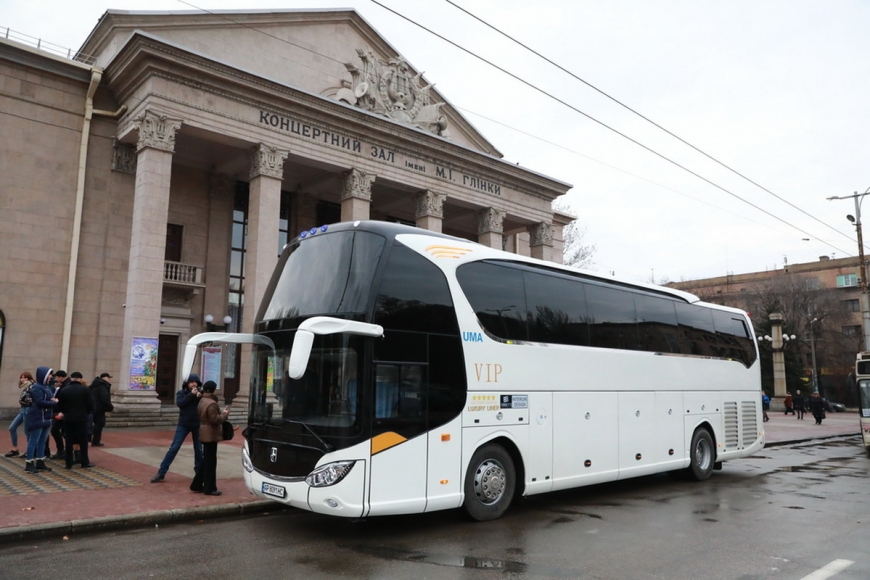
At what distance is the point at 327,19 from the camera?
27.2 meters

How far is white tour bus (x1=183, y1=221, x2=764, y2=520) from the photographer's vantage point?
288 inches

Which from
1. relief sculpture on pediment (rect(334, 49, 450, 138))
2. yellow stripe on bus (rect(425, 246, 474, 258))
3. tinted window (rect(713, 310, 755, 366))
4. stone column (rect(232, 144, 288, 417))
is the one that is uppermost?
relief sculpture on pediment (rect(334, 49, 450, 138))

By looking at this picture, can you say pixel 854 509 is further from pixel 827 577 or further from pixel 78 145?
pixel 78 145

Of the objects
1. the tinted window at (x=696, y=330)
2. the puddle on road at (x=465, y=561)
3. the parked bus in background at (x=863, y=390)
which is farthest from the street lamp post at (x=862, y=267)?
the puddle on road at (x=465, y=561)

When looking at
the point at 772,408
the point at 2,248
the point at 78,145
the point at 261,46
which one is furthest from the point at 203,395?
the point at 772,408

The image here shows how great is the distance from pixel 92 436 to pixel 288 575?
10.5 meters

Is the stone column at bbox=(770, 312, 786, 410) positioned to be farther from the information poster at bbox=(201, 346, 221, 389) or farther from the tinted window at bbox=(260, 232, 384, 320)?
the tinted window at bbox=(260, 232, 384, 320)

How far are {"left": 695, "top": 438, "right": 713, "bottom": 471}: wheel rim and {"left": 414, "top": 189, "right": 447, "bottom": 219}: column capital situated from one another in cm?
1671

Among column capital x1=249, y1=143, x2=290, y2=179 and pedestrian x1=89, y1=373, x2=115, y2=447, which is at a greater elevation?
column capital x1=249, y1=143, x2=290, y2=179

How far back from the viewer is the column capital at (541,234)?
32688 mm

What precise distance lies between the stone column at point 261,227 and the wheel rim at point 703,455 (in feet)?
48.3

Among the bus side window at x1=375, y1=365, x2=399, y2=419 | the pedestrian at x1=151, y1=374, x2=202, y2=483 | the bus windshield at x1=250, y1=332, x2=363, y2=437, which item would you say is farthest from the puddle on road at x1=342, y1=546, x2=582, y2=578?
the pedestrian at x1=151, y1=374, x2=202, y2=483

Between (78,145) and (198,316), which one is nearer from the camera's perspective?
(78,145)

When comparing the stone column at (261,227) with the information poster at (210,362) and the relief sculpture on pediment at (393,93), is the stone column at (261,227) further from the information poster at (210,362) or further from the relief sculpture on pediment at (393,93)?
the relief sculpture on pediment at (393,93)
